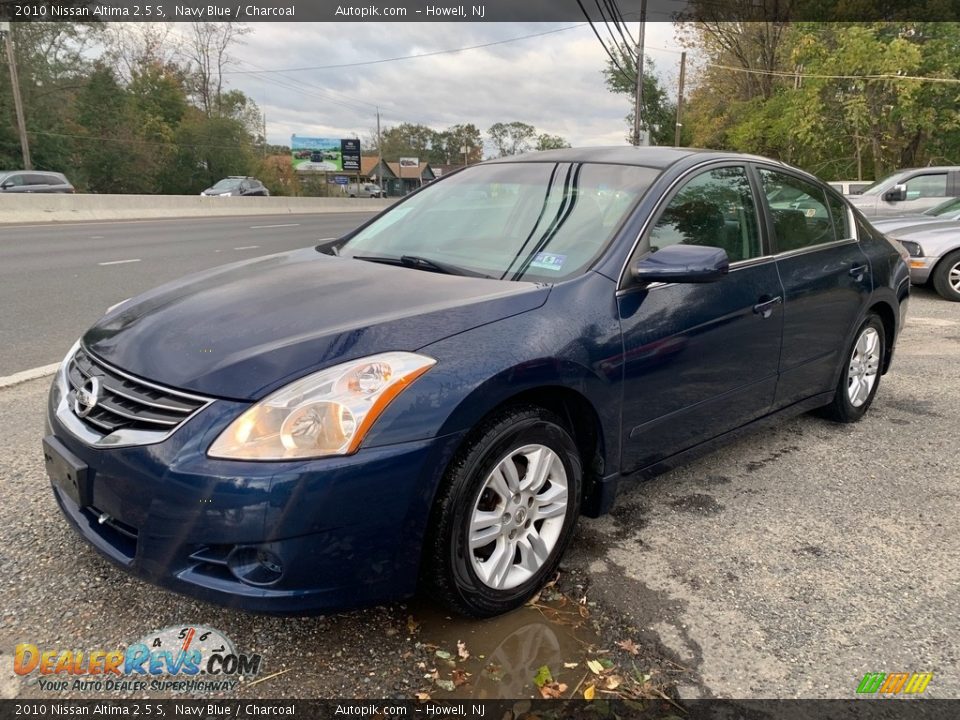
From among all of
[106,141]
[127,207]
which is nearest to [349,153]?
[106,141]

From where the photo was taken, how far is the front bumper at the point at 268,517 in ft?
6.24

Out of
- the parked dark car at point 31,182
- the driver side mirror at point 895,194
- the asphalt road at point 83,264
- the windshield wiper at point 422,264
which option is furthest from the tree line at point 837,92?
the parked dark car at point 31,182

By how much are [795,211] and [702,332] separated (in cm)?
131

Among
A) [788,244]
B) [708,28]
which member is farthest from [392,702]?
[708,28]

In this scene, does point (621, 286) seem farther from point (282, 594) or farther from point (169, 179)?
point (169, 179)

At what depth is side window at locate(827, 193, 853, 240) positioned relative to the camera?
4.12 metres

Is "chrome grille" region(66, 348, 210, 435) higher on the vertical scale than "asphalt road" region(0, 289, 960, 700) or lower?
higher

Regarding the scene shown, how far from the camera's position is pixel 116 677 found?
2072 mm

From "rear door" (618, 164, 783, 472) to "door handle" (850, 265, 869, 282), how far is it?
0.89 metres

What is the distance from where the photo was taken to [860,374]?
4355mm

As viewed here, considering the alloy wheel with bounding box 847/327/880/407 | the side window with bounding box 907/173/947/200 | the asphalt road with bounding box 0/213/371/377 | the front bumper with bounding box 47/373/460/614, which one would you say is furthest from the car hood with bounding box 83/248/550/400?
the side window with bounding box 907/173/947/200

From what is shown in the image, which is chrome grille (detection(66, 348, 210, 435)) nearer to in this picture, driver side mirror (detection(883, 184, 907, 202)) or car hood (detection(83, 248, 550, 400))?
car hood (detection(83, 248, 550, 400))

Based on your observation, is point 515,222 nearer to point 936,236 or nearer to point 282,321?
point 282,321

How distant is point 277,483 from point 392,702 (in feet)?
2.37
